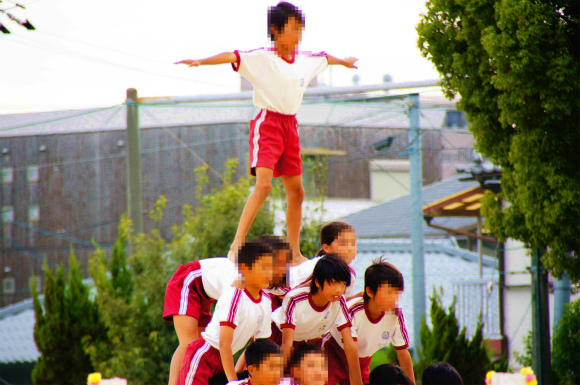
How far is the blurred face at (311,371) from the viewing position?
3359mm

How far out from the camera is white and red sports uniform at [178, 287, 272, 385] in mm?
3451

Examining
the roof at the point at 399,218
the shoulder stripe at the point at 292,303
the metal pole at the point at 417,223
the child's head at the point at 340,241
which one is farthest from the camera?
the roof at the point at 399,218

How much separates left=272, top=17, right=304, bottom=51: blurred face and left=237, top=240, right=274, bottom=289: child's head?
4.47ft

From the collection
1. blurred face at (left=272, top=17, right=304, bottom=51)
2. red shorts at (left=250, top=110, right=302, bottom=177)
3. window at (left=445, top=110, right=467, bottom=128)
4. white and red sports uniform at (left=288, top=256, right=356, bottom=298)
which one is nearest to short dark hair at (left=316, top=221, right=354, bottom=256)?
white and red sports uniform at (left=288, top=256, right=356, bottom=298)

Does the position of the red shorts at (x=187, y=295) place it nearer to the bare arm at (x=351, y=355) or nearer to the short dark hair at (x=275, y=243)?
the short dark hair at (x=275, y=243)

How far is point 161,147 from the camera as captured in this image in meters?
11.7

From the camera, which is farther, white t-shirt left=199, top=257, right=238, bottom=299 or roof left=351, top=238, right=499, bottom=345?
roof left=351, top=238, right=499, bottom=345

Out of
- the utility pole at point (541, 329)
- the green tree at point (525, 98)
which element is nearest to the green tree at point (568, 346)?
the utility pole at point (541, 329)

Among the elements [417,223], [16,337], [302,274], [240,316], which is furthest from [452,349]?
[16,337]

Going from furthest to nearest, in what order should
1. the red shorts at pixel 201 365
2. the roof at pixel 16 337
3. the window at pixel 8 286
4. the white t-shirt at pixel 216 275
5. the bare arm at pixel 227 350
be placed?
the window at pixel 8 286 < the roof at pixel 16 337 < the white t-shirt at pixel 216 275 < the red shorts at pixel 201 365 < the bare arm at pixel 227 350

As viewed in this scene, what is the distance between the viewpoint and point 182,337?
13.0 ft

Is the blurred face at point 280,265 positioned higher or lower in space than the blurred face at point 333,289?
higher

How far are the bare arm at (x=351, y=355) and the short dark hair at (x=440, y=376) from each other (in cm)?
37

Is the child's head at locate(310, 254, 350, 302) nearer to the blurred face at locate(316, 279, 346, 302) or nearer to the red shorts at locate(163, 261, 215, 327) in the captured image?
the blurred face at locate(316, 279, 346, 302)
